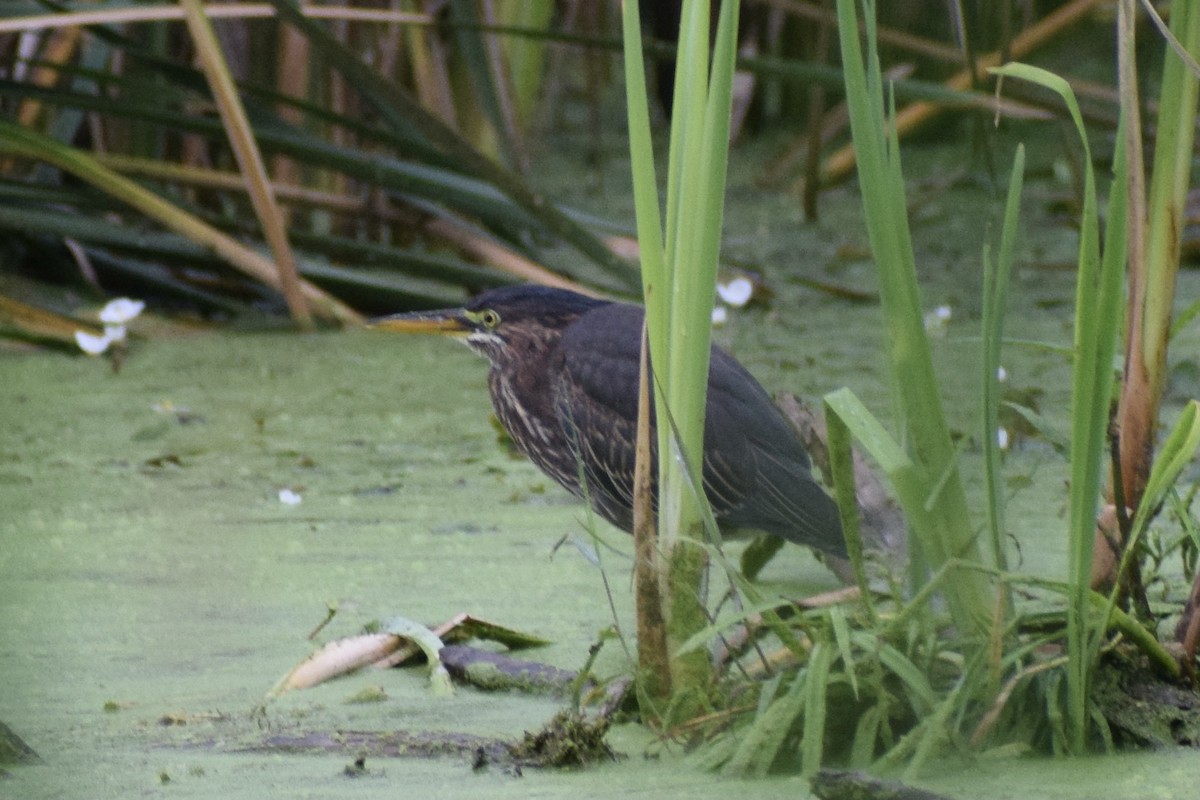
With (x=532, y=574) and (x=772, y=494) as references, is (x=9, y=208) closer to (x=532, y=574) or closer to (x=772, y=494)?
(x=532, y=574)

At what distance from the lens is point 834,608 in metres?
1.47

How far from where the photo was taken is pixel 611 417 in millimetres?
2332

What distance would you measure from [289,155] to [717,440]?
5.74ft

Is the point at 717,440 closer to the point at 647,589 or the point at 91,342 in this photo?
the point at 647,589

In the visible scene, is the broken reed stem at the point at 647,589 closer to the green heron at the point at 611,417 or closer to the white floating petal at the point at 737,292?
the green heron at the point at 611,417

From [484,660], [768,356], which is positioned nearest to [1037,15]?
[768,356]

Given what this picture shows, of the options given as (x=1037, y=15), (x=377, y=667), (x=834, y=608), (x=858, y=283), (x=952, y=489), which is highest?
(x=1037, y=15)

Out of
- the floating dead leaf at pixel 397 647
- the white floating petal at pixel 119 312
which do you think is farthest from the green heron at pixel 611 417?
the white floating petal at pixel 119 312

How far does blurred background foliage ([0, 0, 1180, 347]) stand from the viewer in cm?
338

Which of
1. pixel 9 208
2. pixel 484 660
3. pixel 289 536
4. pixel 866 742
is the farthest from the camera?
pixel 9 208

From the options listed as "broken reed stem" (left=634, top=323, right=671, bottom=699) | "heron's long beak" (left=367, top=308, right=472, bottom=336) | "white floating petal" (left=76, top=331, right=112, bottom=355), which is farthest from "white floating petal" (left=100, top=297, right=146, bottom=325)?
"broken reed stem" (left=634, top=323, right=671, bottom=699)

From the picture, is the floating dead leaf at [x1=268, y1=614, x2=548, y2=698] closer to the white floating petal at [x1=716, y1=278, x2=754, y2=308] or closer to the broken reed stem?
the broken reed stem

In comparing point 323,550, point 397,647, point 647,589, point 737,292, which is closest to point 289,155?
point 737,292

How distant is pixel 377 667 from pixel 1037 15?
4.61 m
